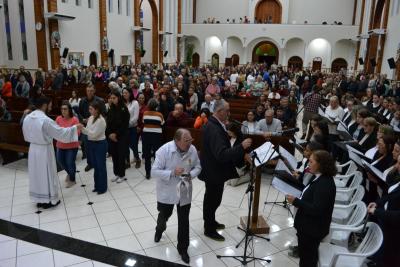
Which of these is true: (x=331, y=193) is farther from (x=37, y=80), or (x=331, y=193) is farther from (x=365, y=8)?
(x=365, y=8)

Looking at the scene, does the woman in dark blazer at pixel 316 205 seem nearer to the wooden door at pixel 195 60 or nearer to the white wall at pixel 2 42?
the white wall at pixel 2 42

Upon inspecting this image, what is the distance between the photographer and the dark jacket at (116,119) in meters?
6.11

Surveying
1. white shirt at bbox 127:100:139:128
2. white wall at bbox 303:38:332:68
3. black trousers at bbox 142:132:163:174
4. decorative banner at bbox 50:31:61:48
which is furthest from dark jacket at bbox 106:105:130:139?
white wall at bbox 303:38:332:68

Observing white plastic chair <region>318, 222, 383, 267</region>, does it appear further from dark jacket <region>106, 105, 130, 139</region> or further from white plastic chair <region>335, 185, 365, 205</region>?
dark jacket <region>106, 105, 130, 139</region>

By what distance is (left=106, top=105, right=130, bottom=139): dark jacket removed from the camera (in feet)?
20.0

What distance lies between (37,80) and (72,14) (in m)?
5.59

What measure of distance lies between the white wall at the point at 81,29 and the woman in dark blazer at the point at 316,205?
50.2 ft

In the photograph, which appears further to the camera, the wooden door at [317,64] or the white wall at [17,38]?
the wooden door at [317,64]

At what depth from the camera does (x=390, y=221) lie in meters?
3.14

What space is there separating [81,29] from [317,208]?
17314 millimetres

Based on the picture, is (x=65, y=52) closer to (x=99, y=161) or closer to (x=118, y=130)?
(x=118, y=130)

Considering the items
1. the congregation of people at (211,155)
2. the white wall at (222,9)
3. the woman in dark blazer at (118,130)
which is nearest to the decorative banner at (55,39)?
the congregation of people at (211,155)

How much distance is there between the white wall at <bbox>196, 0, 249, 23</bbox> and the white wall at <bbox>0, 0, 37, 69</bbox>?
67.5ft

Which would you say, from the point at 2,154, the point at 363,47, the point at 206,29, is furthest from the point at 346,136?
the point at 206,29
